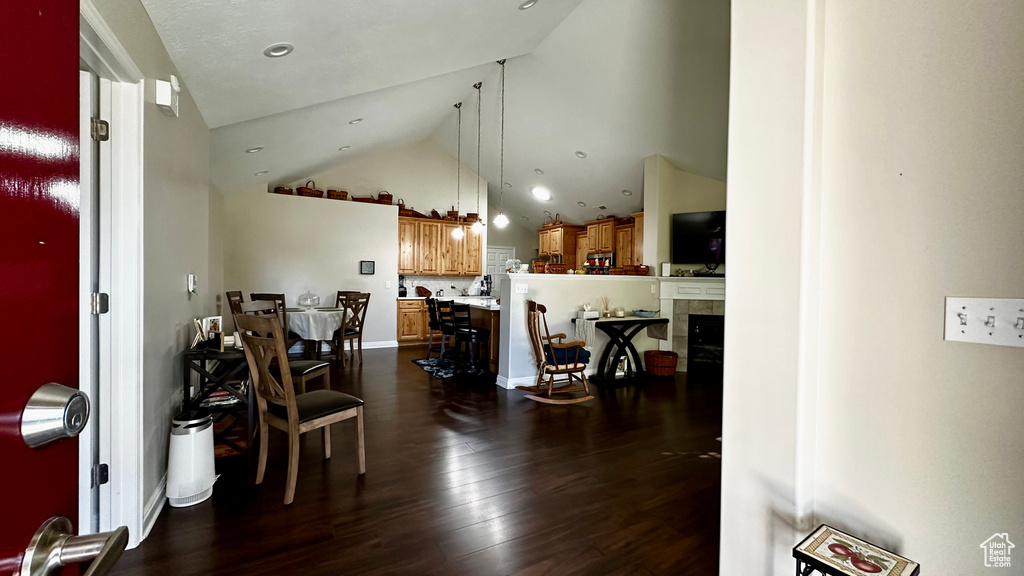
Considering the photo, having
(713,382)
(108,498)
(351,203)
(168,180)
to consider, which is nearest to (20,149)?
(108,498)

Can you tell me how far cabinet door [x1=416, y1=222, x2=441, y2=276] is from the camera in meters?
8.16

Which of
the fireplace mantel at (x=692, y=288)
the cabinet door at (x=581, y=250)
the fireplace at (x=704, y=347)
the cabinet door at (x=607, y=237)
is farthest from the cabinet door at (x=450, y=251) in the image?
the fireplace at (x=704, y=347)

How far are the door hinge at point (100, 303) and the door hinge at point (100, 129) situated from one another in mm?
656

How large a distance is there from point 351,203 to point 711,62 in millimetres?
5641

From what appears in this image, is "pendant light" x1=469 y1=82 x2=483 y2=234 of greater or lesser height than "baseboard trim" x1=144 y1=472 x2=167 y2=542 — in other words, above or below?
above

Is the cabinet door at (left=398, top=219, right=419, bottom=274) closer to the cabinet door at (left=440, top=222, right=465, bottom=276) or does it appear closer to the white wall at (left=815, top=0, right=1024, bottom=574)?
the cabinet door at (left=440, top=222, right=465, bottom=276)

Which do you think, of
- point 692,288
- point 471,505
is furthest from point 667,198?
point 471,505

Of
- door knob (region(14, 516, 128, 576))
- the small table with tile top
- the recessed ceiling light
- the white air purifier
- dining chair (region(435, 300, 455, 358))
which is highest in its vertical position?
the recessed ceiling light

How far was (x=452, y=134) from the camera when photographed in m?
8.09

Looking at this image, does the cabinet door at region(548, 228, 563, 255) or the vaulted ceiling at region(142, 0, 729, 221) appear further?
the cabinet door at region(548, 228, 563, 255)

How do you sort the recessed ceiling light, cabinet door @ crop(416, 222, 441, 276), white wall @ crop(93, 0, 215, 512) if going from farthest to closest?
1. cabinet door @ crop(416, 222, 441, 276)
2. the recessed ceiling light
3. white wall @ crop(93, 0, 215, 512)

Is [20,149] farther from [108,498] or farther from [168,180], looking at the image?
[168,180]

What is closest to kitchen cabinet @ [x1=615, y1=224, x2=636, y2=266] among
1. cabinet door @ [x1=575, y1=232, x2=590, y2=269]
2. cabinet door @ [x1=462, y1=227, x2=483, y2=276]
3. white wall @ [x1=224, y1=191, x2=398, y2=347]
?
cabinet door @ [x1=575, y1=232, x2=590, y2=269]

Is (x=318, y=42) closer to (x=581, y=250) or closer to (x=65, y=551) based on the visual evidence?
(x=65, y=551)
